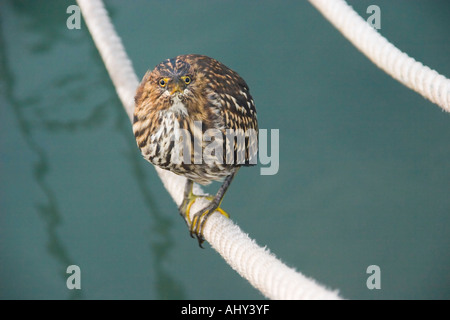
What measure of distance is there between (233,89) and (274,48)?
4.50ft

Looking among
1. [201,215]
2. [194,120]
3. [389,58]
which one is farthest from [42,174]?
[389,58]

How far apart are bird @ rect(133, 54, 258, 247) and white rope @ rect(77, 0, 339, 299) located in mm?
150

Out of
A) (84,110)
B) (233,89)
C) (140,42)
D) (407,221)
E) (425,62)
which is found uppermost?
(140,42)

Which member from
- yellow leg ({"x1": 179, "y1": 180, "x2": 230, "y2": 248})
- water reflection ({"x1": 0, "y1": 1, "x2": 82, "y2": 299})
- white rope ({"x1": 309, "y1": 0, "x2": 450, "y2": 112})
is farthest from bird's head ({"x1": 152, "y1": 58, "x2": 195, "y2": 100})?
water reflection ({"x1": 0, "y1": 1, "x2": 82, "y2": 299})

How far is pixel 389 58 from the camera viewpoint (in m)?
1.35

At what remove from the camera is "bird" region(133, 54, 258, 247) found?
1109mm

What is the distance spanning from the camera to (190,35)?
8.54ft

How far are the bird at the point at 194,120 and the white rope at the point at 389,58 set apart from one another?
16.7 inches

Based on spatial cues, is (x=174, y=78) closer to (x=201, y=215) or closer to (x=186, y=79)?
(x=186, y=79)

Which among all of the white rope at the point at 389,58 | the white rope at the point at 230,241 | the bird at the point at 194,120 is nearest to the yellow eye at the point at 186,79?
the bird at the point at 194,120

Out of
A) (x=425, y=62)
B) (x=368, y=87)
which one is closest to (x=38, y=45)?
(x=368, y=87)

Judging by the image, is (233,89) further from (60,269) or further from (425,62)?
(425,62)

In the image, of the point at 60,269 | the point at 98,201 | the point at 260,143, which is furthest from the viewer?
the point at 98,201

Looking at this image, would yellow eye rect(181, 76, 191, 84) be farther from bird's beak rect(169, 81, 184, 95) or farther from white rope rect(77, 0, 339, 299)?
white rope rect(77, 0, 339, 299)
